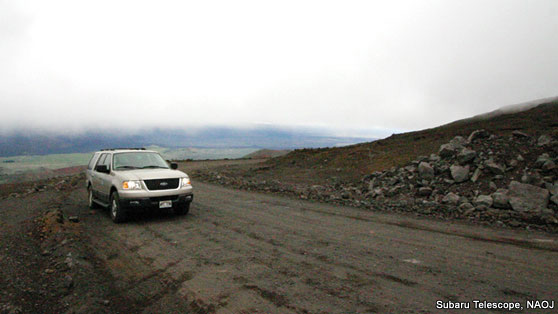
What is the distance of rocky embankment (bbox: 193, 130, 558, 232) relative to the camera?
8.87 m

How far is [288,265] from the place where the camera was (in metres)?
5.17

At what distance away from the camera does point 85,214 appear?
33.0ft

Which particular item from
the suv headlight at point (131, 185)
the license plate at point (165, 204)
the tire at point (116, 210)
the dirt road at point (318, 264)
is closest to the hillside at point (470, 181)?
the dirt road at point (318, 264)

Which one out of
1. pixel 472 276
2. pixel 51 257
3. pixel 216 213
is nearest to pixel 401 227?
pixel 472 276

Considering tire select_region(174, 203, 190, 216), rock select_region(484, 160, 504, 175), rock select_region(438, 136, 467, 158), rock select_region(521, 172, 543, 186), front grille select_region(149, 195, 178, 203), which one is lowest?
tire select_region(174, 203, 190, 216)

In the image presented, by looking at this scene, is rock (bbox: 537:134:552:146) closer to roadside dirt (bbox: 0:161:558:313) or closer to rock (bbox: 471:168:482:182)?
rock (bbox: 471:168:482:182)

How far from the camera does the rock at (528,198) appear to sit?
28.7 ft

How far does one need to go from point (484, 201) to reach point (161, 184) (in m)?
9.44

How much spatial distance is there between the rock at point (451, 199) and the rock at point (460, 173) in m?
1.68

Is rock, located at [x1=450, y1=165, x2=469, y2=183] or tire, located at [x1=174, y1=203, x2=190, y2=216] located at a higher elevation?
rock, located at [x1=450, y1=165, x2=469, y2=183]

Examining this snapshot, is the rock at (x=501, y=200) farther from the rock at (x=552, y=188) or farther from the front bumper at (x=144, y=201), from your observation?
the front bumper at (x=144, y=201)

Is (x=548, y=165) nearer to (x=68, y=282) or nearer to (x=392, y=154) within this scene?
(x=392, y=154)

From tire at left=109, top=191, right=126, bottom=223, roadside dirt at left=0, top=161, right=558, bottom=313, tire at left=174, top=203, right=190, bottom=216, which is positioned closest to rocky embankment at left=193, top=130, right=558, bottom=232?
roadside dirt at left=0, top=161, right=558, bottom=313

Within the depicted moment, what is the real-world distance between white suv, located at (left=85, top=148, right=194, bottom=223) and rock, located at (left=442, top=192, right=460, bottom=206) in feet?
26.8
